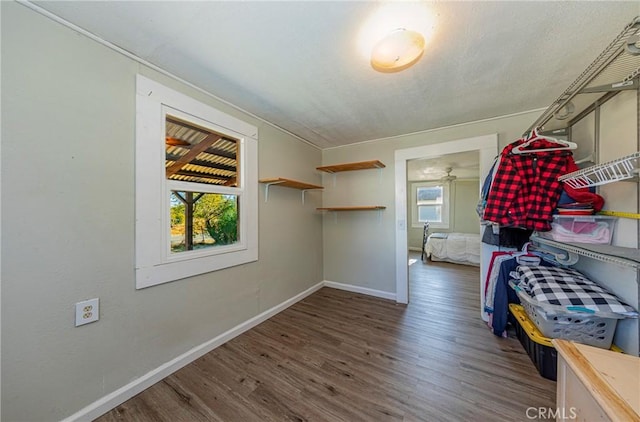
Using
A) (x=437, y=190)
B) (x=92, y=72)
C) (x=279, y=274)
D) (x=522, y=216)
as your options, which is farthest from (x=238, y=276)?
(x=437, y=190)

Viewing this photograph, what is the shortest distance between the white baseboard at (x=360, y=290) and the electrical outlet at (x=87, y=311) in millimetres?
2716

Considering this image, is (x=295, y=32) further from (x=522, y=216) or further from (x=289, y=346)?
(x=289, y=346)

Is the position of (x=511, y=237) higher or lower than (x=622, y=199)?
lower

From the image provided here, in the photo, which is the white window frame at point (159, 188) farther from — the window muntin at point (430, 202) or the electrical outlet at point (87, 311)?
the window muntin at point (430, 202)

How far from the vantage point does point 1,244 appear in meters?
1.04

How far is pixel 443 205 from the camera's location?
21.1 ft

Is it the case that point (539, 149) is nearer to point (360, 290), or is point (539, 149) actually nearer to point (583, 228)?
point (583, 228)

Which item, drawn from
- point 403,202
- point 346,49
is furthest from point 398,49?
point 403,202

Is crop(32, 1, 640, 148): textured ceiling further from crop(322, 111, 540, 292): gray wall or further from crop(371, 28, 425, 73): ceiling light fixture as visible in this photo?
crop(322, 111, 540, 292): gray wall

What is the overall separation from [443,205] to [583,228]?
520 centimetres

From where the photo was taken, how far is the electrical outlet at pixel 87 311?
1.27 metres

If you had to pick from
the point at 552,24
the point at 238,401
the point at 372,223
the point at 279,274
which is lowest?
the point at 238,401

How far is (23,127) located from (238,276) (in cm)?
168

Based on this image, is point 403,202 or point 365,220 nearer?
point 403,202
